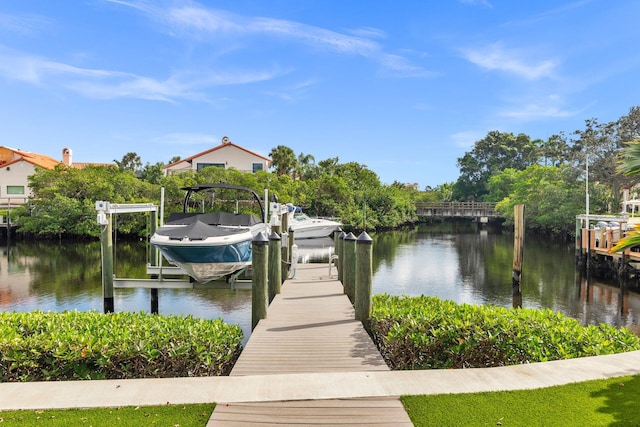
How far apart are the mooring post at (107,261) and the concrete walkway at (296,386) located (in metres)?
8.12

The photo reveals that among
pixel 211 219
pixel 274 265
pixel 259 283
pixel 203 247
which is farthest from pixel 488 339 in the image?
pixel 211 219

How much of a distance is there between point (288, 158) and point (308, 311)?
5009cm

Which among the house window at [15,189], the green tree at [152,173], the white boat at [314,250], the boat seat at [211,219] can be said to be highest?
the green tree at [152,173]

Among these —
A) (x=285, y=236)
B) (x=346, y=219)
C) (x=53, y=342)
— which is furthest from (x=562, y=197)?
(x=53, y=342)

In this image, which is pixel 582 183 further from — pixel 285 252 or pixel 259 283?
pixel 259 283

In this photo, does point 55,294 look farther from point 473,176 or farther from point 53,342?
point 473,176

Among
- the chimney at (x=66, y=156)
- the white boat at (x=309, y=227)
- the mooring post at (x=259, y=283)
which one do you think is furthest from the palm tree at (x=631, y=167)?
the chimney at (x=66, y=156)

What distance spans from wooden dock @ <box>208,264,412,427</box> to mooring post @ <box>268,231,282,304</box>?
22 centimetres

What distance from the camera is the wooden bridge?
216 ft

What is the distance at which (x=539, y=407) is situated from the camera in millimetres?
4000

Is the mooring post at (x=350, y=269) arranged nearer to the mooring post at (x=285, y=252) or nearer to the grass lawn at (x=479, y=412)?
the mooring post at (x=285, y=252)

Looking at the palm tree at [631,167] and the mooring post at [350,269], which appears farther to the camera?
the mooring post at [350,269]

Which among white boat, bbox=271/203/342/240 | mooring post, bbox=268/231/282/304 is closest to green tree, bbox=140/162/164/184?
white boat, bbox=271/203/342/240

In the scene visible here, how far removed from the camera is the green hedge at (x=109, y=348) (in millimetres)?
5520
